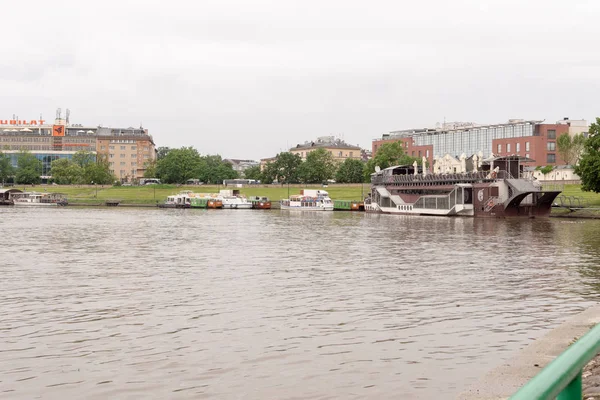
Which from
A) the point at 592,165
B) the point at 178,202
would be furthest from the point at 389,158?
the point at 592,165

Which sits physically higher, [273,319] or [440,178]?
[440,178]

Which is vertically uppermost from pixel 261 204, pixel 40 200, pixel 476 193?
pixel 476 193

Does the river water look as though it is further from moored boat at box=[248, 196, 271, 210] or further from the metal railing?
moored boat at box=[248, 196, 271, 210]

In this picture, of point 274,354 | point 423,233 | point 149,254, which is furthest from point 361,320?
point 423,233

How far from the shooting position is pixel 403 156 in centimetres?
19062

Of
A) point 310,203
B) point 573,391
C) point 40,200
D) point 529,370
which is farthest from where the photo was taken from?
point 40,200

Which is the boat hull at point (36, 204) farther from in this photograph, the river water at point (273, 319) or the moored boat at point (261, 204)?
the river water at point (273, 319)

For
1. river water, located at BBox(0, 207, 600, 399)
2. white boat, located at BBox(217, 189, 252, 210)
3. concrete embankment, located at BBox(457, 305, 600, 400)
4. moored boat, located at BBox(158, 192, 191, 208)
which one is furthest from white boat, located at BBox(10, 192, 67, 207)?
concrete embankment, located at BBox(457, 305, 600, 400)

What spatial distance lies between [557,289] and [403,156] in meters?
164

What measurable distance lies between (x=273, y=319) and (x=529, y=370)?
971cm

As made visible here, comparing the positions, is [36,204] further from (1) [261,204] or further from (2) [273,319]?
(2) [273,319]

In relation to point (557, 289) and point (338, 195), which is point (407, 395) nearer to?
point (557, 289)

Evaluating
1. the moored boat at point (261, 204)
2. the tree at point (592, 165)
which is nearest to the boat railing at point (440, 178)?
→ the tree at point (592, 165)

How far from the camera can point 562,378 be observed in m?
3.49
